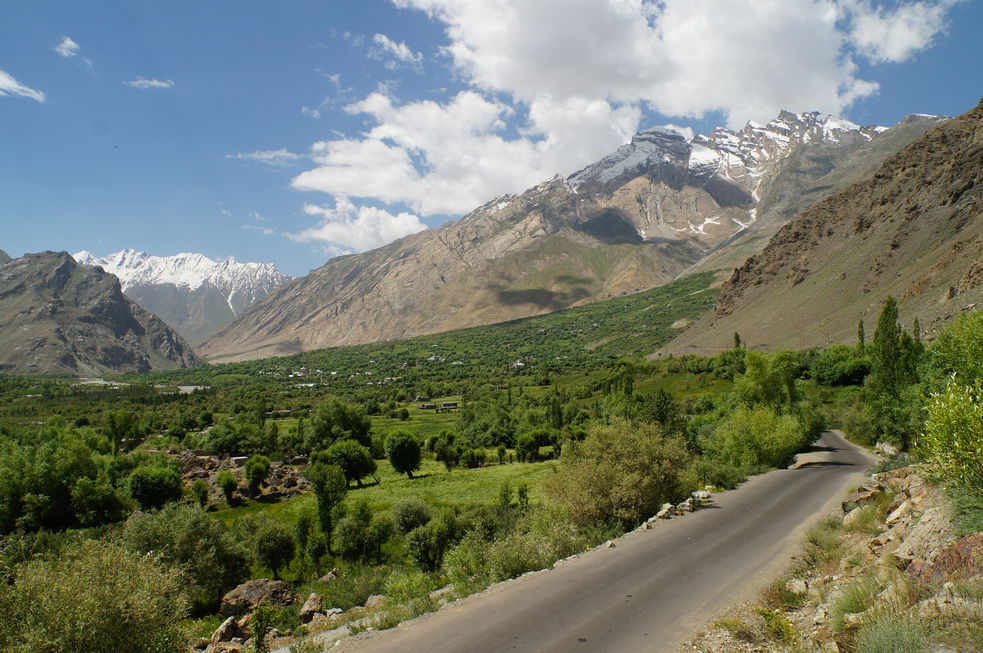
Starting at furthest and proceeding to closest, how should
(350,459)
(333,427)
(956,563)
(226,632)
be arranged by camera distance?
(333,427) < (350,459) < (226,632) < (956,563)

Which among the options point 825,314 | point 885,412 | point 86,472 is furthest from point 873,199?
point 86,472

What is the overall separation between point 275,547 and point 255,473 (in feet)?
84.1

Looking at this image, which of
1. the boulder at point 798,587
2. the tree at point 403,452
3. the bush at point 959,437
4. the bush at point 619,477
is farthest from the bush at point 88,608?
the tree at point 403,452

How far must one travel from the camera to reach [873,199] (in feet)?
449

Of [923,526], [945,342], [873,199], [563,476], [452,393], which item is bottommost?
[452,393]

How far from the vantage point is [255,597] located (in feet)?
92.4

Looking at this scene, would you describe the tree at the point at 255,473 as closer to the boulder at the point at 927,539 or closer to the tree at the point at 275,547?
the tree at the point at 275,547

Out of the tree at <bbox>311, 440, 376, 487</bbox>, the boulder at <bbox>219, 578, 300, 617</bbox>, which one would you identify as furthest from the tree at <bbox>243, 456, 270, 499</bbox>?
the boulder at <bbox>219, 578, 300, 617</bbox>

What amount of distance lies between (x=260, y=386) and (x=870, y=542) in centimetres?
21257

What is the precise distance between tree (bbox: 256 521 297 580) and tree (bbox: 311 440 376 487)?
76.1 ft

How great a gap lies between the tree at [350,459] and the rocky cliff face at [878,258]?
263 ft

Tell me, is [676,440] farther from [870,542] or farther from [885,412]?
[885,412]

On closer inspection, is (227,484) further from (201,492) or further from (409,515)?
(409,515)

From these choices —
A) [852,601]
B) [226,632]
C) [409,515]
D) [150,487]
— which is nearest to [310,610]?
[226,632]
